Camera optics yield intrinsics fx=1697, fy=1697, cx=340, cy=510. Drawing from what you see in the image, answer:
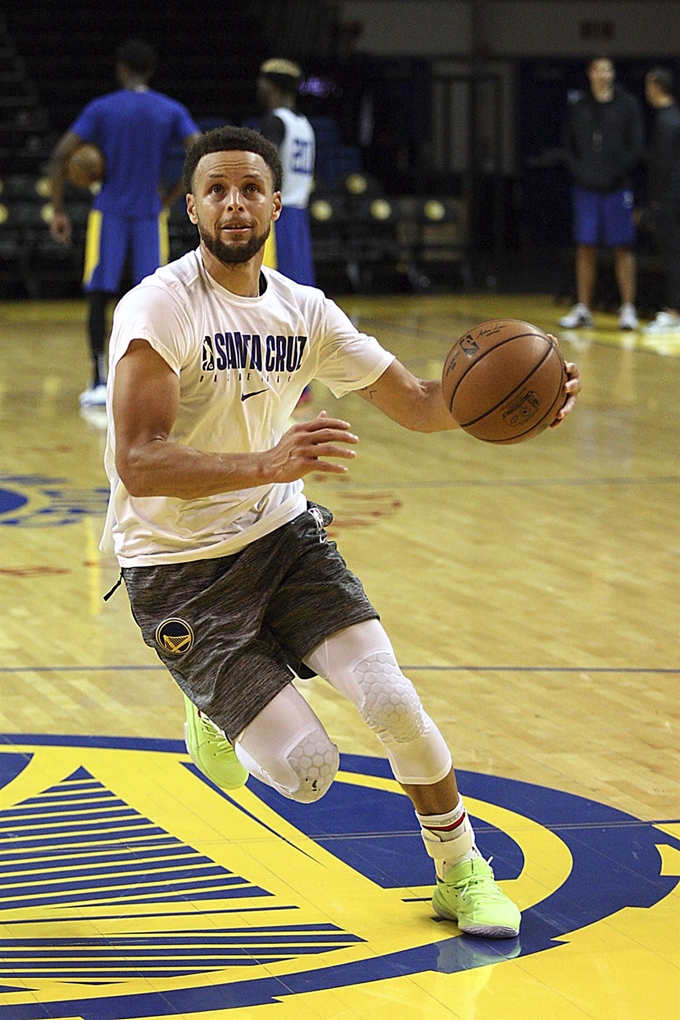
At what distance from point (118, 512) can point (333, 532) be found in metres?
3.17

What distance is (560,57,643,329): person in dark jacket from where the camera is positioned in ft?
42.0

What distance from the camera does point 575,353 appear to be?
37.9 ft

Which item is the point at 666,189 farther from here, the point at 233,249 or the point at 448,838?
the point at 448,838

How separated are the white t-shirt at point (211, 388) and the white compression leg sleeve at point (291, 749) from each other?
348mm

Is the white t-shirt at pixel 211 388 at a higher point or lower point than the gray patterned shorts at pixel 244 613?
higher

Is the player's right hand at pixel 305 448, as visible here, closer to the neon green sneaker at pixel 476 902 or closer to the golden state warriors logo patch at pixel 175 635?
the golden state warriors logo patch at pixel 175 635

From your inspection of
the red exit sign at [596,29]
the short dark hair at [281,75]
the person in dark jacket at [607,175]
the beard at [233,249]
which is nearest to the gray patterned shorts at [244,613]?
the beard at [233,249]

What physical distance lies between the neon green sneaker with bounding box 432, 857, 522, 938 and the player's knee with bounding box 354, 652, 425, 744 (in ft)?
0.87

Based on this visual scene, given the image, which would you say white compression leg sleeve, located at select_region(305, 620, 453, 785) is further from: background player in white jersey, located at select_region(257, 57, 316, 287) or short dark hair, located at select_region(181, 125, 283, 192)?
background player in white jersey, located at select_region(257, 57, 316, 287)

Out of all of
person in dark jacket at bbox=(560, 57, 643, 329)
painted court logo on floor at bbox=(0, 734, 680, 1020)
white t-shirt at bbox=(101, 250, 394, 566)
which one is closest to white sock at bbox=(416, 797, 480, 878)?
painted court logo on floor at bbox=(0, 734, 680, 1020)

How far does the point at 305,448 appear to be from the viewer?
279cm

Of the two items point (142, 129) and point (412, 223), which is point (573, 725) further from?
point (412, 223)

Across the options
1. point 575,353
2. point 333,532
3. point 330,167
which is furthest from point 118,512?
point 330,167

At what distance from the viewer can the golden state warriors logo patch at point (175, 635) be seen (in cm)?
311
